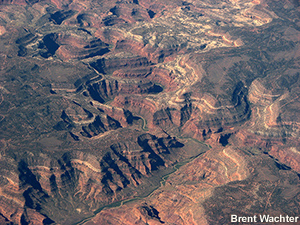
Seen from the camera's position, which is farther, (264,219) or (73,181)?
(73,181)

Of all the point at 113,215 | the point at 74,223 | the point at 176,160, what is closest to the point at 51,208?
the point at 74,223

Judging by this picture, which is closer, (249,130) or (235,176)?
(235,176)

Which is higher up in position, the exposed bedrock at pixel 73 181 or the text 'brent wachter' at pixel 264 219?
the text 'brent wachter' at pixel 264 219

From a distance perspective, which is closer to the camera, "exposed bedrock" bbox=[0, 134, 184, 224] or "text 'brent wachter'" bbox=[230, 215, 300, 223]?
"text 'brent wachter'" bbox=[230, 215, 300, 223]

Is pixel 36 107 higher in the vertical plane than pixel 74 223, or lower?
higher

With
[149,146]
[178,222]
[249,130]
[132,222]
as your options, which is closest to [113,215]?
[132,222]

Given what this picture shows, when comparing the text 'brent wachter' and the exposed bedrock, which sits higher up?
the text 'brent wachter'

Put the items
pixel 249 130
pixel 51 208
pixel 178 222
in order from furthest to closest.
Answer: pixel 249 130 < pixel 51 208 < pixel 178 222

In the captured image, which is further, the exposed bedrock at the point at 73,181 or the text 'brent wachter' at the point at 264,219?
the exposed bedrock at the point at 73,181

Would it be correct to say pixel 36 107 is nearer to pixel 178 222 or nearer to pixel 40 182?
pixel 40 182

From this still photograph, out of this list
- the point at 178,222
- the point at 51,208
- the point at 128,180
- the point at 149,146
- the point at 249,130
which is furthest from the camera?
the point at 249,130

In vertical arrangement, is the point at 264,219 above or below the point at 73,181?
Answer: above
